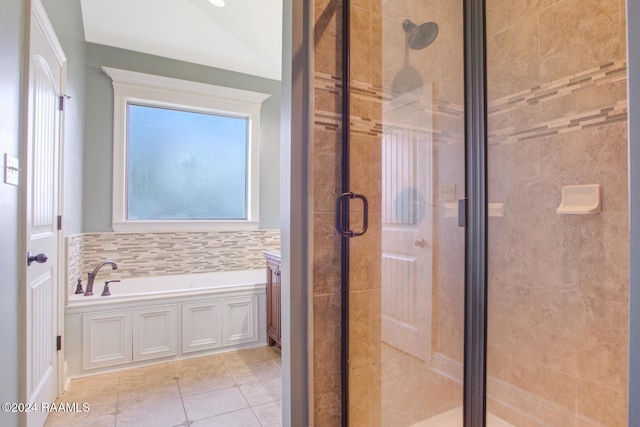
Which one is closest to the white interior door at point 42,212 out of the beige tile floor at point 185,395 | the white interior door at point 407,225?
the beige tile floor at point 185,395

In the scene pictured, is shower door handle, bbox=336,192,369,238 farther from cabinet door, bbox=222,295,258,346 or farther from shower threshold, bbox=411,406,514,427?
cabinet door, bbox=222,295,258,346

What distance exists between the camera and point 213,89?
373 centimetres

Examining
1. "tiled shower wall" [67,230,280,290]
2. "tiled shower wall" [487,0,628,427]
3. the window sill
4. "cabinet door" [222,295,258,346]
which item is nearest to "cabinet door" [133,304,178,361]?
"cabinet door" [222,295,258,346]

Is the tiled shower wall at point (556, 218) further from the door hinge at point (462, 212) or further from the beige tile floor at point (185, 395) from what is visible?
the beige tile floor at point (185, 395)

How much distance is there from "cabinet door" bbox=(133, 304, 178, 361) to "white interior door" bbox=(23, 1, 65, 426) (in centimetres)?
54

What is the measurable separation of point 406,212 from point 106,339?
96.7 inches

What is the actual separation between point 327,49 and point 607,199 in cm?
125

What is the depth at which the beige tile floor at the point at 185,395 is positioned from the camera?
6.38 ft

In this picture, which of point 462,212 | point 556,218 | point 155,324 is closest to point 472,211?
point 462,212

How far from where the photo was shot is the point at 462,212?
55.3 inches

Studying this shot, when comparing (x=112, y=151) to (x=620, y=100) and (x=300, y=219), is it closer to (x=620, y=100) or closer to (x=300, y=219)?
(x=300, y=219)

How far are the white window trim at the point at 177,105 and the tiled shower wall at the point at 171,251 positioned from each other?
10cm

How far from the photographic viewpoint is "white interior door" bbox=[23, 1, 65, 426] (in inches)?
64.3

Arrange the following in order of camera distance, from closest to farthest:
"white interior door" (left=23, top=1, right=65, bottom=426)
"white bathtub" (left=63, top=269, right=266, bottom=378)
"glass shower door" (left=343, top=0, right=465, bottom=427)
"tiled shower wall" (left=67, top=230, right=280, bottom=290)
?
1. "glass shower door" (left=343, top=0, right=465, bottom=427)
2. "white interior door" (left=23, top=1, right=65, bottom=426)
3. "white bathtub" (left=63, top=269, right=266, bottom=378)
4. "tiled shower wall" (left=67, top=230, right=280, bottom=290)
